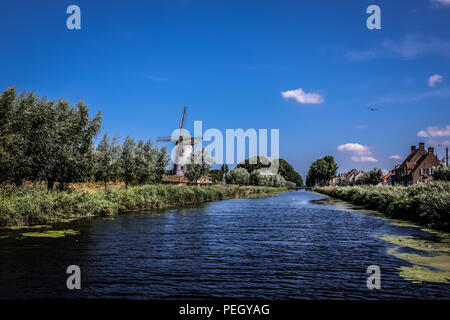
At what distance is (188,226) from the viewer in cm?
2167

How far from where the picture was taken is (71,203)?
25016 mm

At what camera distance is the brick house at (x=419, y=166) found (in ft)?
251

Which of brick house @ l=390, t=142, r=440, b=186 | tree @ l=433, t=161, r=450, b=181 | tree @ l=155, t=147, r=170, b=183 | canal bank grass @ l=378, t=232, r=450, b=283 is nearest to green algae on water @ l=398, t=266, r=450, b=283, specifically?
canal bank grass @ l=378, t=232, r=450, b=283

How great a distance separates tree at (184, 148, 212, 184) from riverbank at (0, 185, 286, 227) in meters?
25.2

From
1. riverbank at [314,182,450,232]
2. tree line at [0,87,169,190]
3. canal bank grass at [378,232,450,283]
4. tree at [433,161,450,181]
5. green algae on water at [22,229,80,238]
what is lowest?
canal bank grass at [378,232,450,283]

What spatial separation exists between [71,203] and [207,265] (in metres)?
16.8

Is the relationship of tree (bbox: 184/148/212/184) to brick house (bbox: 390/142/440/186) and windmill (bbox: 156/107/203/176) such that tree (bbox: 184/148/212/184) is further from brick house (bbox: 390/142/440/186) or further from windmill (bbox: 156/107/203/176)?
brick house (bbox: 390/142/440/186)

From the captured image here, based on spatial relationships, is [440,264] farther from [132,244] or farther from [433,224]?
[132,244]

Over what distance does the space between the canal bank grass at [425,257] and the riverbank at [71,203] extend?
19.4 m

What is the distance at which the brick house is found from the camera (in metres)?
76.6

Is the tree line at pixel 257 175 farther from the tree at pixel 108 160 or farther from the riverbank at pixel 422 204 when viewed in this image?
the riverbank at pixel 422 204

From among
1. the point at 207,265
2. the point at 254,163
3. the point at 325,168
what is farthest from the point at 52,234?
the point at 254,163

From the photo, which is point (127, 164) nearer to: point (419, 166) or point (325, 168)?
point (419, 166)

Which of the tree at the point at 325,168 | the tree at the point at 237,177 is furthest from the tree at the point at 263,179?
the tree at the point at 325,168
